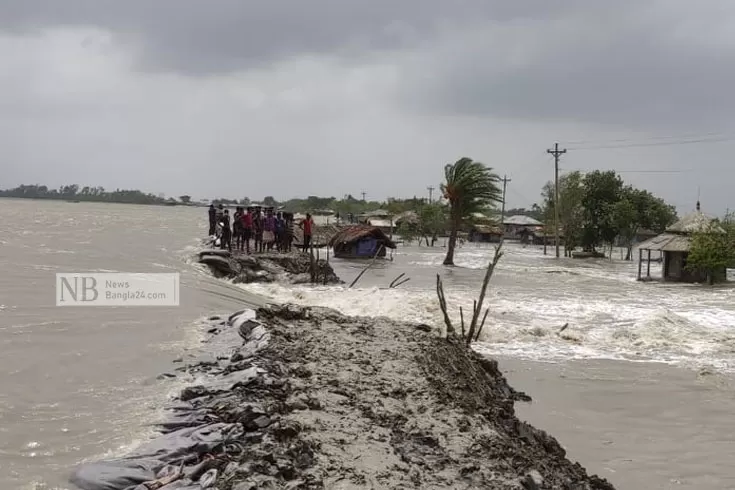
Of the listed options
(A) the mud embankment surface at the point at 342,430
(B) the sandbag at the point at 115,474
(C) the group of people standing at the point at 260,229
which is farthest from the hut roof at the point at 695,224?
(B) the sandbag at the point at 115,474

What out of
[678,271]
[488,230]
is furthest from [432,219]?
[678,271]

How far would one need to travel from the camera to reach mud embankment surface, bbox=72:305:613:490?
13.1 feet

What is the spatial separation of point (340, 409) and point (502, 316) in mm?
9590

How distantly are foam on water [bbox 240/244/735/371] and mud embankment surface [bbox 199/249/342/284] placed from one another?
2.37 feet

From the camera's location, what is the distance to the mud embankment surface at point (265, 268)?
58.5 ft

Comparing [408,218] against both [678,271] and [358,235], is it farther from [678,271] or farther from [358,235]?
[678,271]

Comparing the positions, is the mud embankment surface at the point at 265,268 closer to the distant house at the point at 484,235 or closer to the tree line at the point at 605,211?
the tree line at the point at 605,211

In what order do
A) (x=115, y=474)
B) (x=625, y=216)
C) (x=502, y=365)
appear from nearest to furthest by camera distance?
(x=115, y=474) → (x=502, y=365) → (x=625, y=216)

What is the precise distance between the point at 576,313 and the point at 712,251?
1156 cm

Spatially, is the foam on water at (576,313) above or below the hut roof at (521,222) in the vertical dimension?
below

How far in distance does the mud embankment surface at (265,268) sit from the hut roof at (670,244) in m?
14.6

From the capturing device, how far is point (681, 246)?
25328 mm

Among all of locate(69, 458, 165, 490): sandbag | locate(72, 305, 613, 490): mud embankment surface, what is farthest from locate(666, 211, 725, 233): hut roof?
locate(69, 458, 165, 490): sandbag

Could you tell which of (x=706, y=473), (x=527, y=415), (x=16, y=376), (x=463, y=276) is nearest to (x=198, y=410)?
(x=16, y=376)
